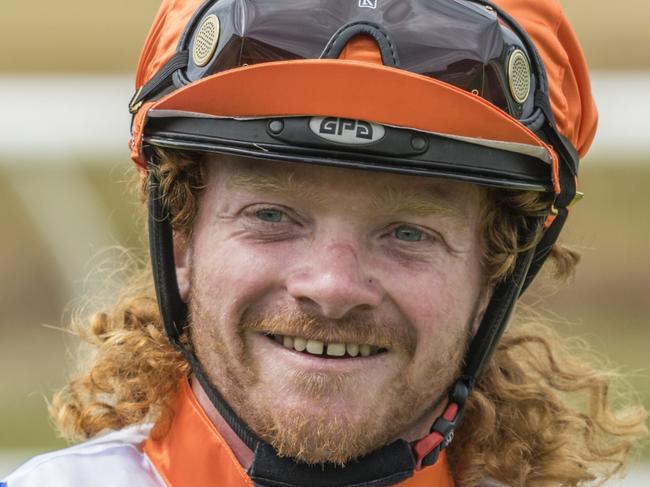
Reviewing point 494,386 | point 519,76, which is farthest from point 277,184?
point 494,386

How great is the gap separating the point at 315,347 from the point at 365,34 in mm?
685

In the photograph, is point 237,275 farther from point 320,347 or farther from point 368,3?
point 368,3

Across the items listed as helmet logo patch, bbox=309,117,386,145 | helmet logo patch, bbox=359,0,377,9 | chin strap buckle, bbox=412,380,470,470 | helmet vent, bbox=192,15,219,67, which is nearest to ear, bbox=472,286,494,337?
chin strap buckle, bbox=412,380,470,470

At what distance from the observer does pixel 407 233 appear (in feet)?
9.15

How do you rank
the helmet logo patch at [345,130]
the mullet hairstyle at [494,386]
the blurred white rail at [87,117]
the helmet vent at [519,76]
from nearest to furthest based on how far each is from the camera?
the helmet logo patch at [345,130], the helmet vent at [519,76], the mullet hairstyle at [494,386], the blurred white rail at [87,117]

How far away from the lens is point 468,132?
2635 mm

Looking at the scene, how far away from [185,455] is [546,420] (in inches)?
44.5

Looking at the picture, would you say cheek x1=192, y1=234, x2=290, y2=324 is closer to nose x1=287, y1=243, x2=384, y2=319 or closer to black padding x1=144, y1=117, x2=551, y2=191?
nose x1=287, y1=243, x2=384, y2=319

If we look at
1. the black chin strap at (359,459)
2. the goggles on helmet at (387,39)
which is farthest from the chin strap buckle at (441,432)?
the goggles on helmet at (387,39)

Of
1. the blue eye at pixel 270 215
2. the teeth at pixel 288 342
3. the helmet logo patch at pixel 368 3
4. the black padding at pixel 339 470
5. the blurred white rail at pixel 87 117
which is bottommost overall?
the blurred white rail at pixel 87 117

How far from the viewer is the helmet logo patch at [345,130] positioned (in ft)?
8.42

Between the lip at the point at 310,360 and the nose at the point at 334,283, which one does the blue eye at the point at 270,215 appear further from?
the lip at the point at 310,360

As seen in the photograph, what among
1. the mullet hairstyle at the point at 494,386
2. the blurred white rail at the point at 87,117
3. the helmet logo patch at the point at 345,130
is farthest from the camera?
the blurred white rail at the point at 87,117

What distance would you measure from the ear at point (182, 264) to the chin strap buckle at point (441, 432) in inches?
26.4
